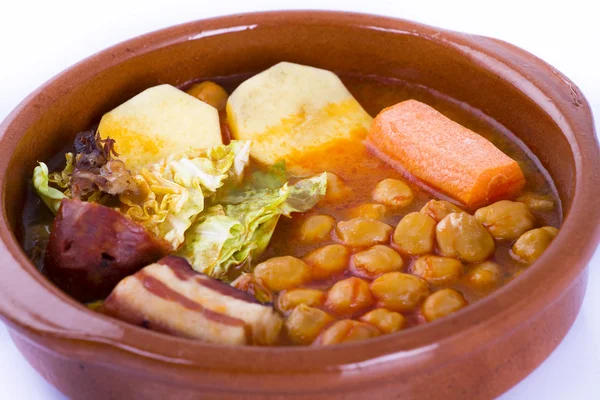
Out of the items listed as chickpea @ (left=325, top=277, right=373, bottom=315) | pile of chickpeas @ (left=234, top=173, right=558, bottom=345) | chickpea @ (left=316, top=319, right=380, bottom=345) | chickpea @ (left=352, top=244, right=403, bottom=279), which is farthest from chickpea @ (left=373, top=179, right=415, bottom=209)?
chickpea @ (left=316, top=319, right=380, bottom=345)

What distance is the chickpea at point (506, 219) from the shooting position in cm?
352

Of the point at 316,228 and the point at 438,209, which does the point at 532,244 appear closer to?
the point at 438,209

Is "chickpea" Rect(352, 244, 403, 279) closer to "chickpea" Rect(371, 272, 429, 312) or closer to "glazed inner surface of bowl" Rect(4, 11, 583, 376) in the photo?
"chickpea" Rect(371, 272, 429, 312)

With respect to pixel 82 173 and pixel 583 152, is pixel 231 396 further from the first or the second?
pixel 583 152

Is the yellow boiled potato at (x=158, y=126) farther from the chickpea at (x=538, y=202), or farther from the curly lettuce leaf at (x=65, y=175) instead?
the chickpea at (x=538, y=202)

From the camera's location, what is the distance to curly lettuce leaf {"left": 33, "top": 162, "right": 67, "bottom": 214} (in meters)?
3.68

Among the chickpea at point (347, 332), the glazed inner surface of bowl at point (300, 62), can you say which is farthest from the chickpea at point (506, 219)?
the chickpea at point (347, 332)

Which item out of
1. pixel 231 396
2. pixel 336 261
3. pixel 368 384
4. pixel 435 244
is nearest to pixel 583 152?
pixel 435 244

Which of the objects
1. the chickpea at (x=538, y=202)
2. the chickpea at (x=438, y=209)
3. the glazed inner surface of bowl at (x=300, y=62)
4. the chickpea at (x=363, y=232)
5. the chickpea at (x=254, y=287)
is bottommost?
the chickpea at (x=254, y=287)

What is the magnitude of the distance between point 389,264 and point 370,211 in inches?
15.4

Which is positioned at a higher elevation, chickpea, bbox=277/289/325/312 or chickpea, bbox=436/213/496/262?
chickpea, bbox=436/213/496/262

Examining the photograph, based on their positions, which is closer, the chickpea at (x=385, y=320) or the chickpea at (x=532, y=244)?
the chickpea at (x=385, y=320)

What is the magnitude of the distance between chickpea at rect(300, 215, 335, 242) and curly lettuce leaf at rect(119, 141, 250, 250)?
1.52 ft

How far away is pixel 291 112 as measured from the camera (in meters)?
4.31
